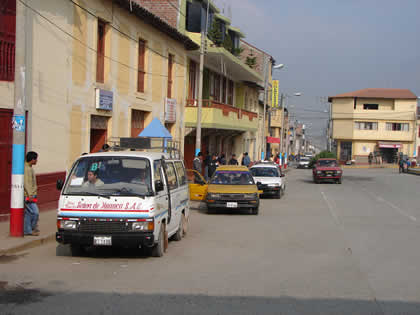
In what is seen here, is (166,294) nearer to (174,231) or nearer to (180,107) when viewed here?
(174,231)

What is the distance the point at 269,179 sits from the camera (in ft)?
72.1

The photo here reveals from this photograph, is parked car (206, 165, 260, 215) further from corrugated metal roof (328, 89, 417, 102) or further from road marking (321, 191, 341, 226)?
corrugated metal roof (328, 89, 417, 102)

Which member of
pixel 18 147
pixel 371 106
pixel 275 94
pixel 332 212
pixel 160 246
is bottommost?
pixel 332 212

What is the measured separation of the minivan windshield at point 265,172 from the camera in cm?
2287

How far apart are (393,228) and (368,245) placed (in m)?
3.14

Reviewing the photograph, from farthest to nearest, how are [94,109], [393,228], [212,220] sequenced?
[94,109], [212,220], [393,228]

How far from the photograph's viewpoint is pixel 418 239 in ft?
38.8

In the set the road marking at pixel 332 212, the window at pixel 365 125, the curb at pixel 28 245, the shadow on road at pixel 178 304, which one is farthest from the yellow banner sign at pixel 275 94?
the shadow on road at pixel 178 304

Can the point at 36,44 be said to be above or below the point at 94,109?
above

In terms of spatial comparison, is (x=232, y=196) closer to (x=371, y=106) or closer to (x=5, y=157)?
(x=5, y=157)

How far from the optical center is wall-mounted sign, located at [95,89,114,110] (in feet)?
57.5

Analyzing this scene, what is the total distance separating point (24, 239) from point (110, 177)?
2.56 metres

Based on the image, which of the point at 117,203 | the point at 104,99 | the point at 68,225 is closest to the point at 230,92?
the point at 104,99

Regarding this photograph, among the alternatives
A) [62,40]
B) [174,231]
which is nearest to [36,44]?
[62,40]
